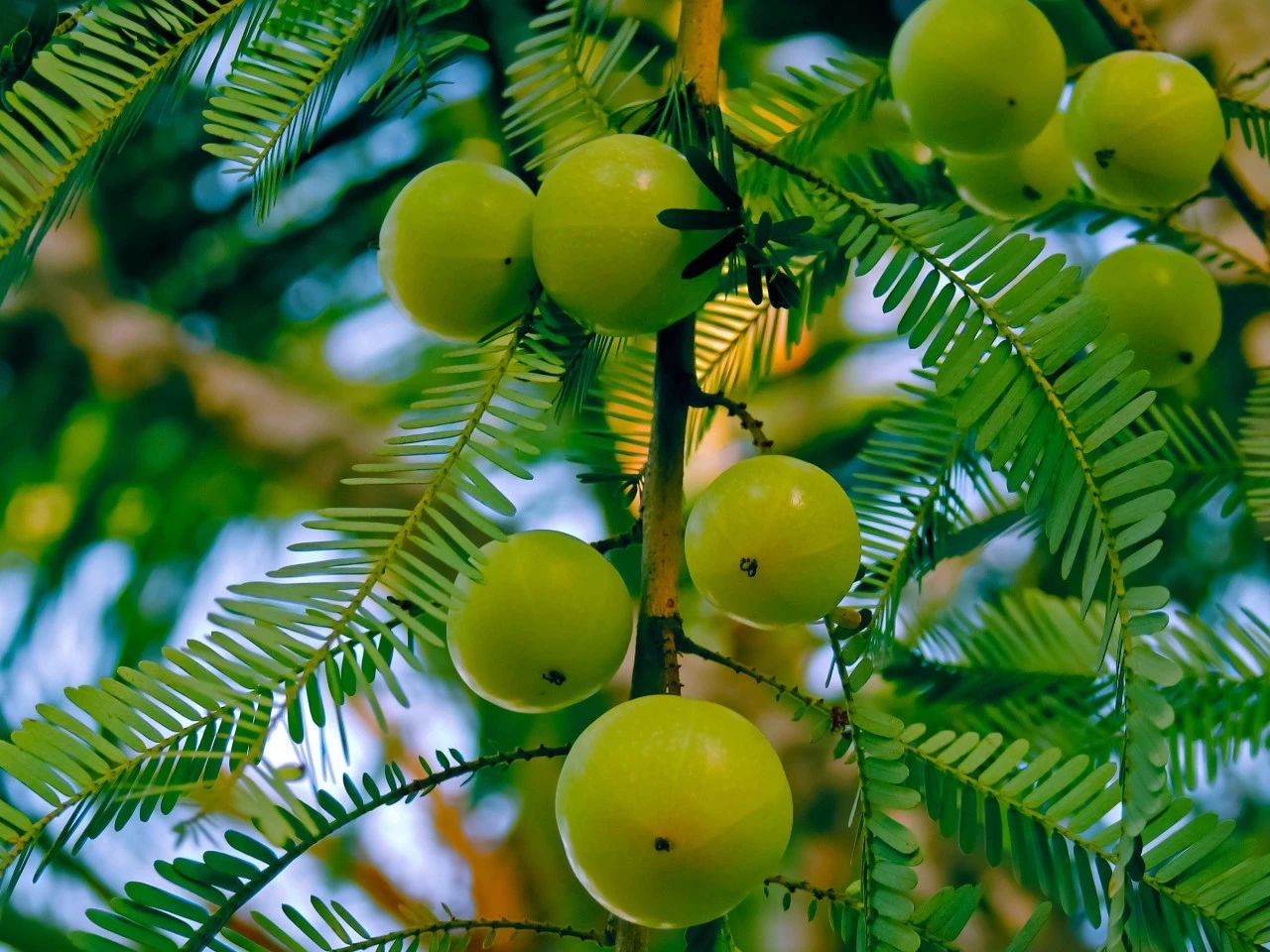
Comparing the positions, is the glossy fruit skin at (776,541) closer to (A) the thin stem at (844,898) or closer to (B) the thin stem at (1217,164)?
(A) the thin stem at (844,898)

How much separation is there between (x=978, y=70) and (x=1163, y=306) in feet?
0.53

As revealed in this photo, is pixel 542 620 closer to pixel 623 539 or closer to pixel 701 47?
pixel 623 539

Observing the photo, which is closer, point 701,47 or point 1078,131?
point 701,47

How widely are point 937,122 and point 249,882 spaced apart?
0.35 meters

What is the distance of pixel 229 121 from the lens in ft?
1.18

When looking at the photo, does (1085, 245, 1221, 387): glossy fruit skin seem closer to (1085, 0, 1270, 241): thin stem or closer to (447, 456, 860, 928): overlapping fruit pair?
(1085, 0, 1270, 241): thin stem

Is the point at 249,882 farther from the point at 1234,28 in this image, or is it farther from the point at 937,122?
the point at 1234,28

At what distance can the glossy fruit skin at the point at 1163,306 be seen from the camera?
20.0 inches

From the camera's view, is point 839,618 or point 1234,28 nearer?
point 839,618

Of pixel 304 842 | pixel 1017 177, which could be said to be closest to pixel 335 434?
pixel 1017 177

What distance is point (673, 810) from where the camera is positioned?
0.27 m

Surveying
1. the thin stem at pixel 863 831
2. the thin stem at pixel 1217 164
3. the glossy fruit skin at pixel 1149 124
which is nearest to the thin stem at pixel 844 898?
the thin stem at pixel 863 831

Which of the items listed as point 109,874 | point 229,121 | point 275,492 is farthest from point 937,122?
point 109,874

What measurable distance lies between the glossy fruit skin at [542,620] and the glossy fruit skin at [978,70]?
228 millimetres
